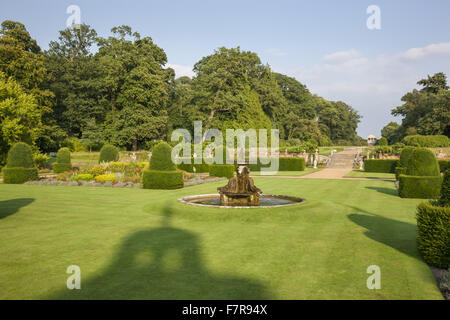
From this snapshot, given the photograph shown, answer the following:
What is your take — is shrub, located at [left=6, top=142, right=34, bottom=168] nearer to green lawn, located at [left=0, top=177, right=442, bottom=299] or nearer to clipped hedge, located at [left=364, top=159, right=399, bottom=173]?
green lawn, located at [left=0, top=177, right=442, bottom=299]

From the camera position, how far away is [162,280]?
523 centimetres

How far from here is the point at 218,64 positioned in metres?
52.5

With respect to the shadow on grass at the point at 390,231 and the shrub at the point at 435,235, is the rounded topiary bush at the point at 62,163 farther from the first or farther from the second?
the shrub at the point at 435,235

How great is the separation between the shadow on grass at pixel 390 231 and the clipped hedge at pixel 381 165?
22.3 meters

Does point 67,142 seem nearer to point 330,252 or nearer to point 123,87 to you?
point 123,87

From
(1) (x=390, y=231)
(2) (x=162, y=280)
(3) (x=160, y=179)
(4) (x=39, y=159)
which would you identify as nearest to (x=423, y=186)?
(1) (x=390, y=231)

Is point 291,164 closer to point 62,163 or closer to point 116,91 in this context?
point 62,163

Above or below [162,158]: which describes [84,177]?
below

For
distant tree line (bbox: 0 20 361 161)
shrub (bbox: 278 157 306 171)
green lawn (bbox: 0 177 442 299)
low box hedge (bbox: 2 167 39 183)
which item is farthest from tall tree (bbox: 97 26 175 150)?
green lawn (bbox: 0 177 442 299)

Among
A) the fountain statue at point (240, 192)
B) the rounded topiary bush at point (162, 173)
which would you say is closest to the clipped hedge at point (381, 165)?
the rounded topiary bush at point (162, 173)

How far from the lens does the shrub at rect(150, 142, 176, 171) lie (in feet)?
61.9

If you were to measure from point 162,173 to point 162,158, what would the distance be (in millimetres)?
876

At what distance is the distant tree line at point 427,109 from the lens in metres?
49.0

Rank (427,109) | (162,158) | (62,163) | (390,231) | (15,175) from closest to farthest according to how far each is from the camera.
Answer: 1. (390,231)
2. (162,158)
3. (15,175)
4. (62,163)
5. (427,109)
